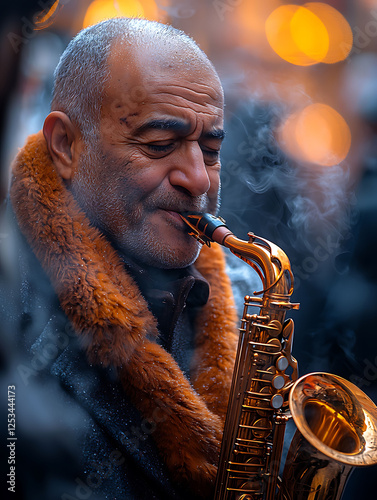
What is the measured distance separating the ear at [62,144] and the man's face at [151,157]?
0.04 metres

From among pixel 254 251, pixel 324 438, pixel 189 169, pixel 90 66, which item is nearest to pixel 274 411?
pixel 324 438

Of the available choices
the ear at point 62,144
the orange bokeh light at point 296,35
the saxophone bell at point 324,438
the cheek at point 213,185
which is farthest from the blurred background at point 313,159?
the ear at point 62,144

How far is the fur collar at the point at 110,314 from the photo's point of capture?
1582 millimetres

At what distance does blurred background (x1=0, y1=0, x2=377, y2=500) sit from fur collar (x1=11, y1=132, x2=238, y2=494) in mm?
634

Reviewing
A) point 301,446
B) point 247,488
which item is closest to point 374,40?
point 301,446

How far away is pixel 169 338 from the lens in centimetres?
186

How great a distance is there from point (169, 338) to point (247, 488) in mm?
595

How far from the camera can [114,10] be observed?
5.83ft

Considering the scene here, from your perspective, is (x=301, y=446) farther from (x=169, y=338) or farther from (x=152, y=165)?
(x=152, y=165)

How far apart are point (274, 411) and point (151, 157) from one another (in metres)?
1.00

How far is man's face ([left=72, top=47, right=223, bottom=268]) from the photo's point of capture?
1.64 metres

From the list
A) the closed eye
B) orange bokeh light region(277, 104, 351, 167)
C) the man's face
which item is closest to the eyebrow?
the man's face

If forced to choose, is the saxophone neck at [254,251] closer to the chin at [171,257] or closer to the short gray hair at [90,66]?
the chin at [171,257]

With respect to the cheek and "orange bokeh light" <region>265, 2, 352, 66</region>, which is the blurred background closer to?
"orange bokeh light" <region>265, 2, 352, 66</region>
